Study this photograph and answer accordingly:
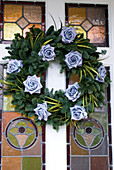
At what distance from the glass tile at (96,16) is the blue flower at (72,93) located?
64 centimetres

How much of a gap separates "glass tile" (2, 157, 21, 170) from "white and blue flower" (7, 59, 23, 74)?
2.26 feet

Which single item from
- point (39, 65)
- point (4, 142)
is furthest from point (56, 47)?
point (4, 142)

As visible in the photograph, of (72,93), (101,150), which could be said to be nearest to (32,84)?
(72,93)

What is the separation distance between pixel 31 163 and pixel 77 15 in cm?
130

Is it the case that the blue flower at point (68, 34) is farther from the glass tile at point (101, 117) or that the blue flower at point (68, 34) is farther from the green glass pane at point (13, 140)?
the green glass pane at point (13, 140)

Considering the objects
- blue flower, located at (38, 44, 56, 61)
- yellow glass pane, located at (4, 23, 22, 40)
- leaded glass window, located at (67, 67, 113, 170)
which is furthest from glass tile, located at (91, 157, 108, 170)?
yellow glass pane, located at (4, 23, 22, 40)

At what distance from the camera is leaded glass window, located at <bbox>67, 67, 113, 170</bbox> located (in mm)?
2510

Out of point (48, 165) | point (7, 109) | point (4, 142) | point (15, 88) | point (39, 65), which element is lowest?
point (48, 165)

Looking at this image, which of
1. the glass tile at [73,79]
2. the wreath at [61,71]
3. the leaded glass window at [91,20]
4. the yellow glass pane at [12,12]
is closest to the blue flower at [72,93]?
the wreath at [61,71]

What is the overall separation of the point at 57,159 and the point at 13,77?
74 centimetres

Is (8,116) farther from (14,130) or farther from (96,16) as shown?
(96,16)

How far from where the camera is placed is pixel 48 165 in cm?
247

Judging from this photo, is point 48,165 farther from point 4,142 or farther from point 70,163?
point 4,142

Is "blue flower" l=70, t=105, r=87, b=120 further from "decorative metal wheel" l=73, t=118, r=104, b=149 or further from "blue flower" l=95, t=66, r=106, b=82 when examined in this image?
"blue flower" l=95, t=66, r=106, b=82
